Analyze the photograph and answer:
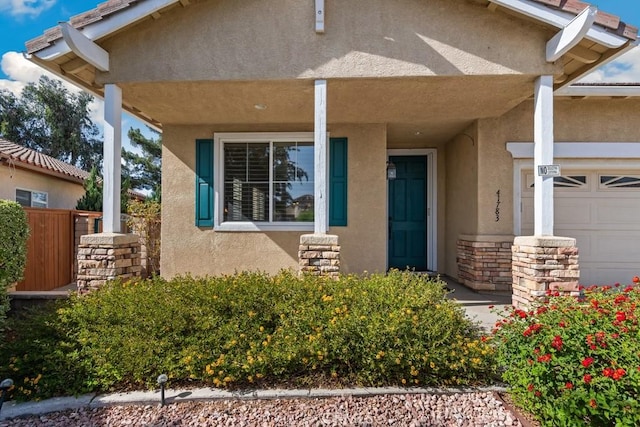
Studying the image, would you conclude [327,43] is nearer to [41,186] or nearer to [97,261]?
[97,261]

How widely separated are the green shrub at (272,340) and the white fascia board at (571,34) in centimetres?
315

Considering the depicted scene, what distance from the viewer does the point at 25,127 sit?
22484mm

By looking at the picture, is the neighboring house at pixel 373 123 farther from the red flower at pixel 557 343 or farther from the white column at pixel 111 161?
the red flower at pixel 557 343

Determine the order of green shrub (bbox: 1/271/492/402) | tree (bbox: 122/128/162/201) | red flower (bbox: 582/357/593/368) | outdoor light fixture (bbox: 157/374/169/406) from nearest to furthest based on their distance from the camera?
red flower (bbox: 582/357/593/368), outdoor light fixture (bbox: 157/374/169/406), green shrub (bbox: 1/271/492/402), tree (bbox: 122/128/162/201)

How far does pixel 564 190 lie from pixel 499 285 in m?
2.06

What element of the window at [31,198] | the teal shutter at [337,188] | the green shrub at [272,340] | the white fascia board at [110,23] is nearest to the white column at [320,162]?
the green shrub at [272,340]

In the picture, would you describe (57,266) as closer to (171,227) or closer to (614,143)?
(171,227)

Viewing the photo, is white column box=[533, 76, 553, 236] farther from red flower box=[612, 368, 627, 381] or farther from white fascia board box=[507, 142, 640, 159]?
red flower box=[612, 368, 627, 381]

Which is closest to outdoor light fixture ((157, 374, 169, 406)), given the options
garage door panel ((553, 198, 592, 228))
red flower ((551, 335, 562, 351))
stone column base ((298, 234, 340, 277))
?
stone column base ((298, 234, 340, 277))

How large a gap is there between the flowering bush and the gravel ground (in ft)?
1.16

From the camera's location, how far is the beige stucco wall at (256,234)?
6.18m

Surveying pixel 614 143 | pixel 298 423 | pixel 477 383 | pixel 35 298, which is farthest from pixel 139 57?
pixel 614 143

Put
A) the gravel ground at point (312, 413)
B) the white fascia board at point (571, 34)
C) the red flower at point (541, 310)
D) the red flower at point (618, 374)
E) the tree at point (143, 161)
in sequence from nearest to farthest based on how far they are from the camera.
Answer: the red flower at point (618, 374) → the gravel ground at point (312, 413) → the red flower at point (541, 310) → the white fascia board at point (571, 34) → the tree at point (143, 161)

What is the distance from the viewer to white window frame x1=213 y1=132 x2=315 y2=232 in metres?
6.29
